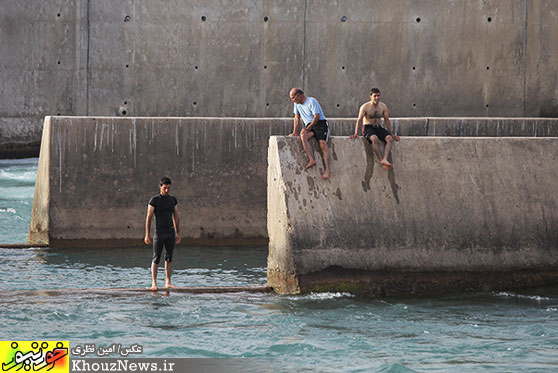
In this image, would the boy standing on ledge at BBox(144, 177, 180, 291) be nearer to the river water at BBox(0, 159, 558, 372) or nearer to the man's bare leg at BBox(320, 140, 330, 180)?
the river water at BBox(0, 159, 558, 372)

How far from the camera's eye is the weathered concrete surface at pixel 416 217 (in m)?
10.3

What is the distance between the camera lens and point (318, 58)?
79.3 ft

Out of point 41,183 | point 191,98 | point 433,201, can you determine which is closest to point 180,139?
point 41,183

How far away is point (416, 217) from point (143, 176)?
5426 millimetres

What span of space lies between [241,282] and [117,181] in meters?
3.46

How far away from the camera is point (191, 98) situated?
2411 cm

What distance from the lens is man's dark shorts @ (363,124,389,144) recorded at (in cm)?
1079

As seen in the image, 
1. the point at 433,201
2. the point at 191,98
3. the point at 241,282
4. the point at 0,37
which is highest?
the point at 0,37

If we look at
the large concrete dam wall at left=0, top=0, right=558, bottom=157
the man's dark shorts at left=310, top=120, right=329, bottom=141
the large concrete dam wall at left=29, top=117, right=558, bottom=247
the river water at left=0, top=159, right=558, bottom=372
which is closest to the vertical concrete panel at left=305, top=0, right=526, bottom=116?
the large concrete dam wall at left=0, top=0, right=558, bottom=157

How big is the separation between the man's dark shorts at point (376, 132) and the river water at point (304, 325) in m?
1.86

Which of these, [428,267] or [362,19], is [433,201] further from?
[362,19]

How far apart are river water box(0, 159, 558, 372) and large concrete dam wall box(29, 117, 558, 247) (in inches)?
96.8

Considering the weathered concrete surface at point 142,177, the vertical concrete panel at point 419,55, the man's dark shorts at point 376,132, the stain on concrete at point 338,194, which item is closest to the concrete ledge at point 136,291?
the stain on concrete at point 338,194

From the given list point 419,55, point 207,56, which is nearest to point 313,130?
point 207,56
